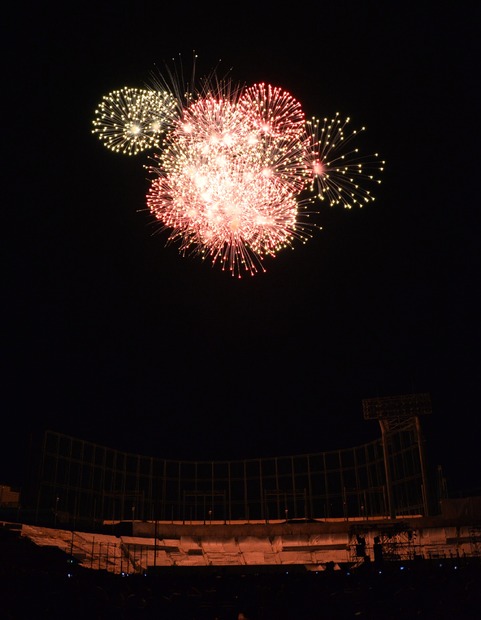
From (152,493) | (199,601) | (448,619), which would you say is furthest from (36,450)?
(448,619)

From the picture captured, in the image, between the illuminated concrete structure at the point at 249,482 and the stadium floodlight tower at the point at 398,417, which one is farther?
the illuminated concrete structure at the point at 249,482

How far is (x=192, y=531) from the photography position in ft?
96.3

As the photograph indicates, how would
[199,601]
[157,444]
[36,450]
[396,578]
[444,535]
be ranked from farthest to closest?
[157,444] < [36,450] < [444,535] < [396,578] < [199,601]

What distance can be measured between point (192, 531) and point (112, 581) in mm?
19864

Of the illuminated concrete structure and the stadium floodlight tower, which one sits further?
the illuminated concrete structure

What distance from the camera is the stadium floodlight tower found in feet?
93.3

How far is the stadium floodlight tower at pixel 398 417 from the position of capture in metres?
28.4

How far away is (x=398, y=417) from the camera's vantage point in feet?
96.0

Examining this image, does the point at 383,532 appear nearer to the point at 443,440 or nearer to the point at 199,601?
the point at 443,440

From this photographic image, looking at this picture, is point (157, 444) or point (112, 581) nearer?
point (112, 581)

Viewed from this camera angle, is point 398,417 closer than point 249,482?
Yes

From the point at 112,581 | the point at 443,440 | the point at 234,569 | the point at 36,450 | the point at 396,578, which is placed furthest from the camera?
the point at 443,440

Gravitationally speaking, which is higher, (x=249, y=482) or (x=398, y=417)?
(x=398, y=417)

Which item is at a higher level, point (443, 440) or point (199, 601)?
point (443, 440)
